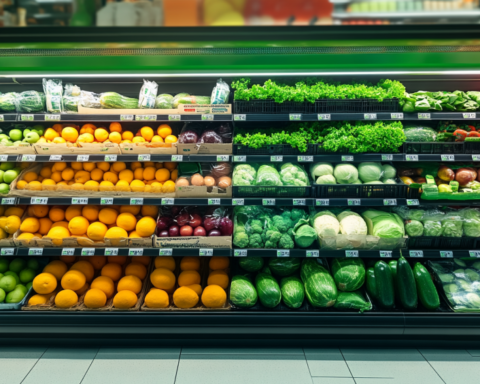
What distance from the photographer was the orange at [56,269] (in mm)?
3076

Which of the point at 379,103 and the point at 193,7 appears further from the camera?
the point at 379,103

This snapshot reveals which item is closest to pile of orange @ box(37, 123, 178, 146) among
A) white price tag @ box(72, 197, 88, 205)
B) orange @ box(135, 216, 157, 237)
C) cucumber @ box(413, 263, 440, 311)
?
white price tag @ box(72, 197, 88, 205)

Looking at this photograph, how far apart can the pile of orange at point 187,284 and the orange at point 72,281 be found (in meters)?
0.65

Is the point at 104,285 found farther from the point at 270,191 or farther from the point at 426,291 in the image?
the point at 426,291

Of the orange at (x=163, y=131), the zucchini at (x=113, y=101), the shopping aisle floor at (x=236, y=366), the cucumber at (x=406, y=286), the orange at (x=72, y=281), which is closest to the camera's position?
the shopping aisle floor at (x=236, y=366)

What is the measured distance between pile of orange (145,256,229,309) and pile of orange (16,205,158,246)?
40 centimetres

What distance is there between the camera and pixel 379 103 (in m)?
2.94

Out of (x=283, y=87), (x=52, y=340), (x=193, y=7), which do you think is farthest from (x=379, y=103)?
(x=52, y=340)

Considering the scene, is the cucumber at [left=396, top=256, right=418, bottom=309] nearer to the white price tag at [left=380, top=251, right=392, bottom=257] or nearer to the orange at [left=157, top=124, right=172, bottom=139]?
the white price tag at [left=380, top=251, right=392, bottom=257]

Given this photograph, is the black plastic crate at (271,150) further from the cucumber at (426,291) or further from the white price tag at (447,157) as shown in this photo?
the cucumber at (426,291)

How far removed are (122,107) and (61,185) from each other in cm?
93

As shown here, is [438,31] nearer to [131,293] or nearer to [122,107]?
[122,107]

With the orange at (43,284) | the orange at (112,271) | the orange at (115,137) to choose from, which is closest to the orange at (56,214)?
the orange at (43,284)

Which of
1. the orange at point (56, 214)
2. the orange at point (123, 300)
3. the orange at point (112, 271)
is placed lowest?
the orange at point (123, 300)
